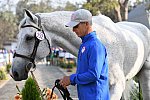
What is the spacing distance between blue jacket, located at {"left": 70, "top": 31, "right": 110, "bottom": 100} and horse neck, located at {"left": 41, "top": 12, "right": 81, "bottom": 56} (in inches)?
32.7

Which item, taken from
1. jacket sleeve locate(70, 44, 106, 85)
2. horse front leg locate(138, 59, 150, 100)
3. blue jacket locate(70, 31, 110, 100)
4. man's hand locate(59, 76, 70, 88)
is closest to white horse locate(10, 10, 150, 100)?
horse front leg locate(138, 59, 150, 100)

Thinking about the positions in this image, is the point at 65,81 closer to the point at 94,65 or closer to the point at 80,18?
the point at 94,65

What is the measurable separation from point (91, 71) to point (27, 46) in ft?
3.01

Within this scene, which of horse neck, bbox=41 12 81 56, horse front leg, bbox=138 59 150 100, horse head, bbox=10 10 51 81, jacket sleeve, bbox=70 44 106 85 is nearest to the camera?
jacket sleeve, bbox=70 44 106 85

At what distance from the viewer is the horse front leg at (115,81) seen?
11.6ft

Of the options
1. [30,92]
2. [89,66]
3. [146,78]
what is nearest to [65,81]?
[89,66]

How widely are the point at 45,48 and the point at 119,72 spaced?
0.92m

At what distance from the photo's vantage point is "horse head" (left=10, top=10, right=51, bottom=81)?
3.12 meters

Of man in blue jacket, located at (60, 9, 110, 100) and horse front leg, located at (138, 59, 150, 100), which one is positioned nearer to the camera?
man in blue jacket, located at (60, 9, 110, 100)

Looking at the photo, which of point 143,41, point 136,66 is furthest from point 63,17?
point 143,41

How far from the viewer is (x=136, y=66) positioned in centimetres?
421

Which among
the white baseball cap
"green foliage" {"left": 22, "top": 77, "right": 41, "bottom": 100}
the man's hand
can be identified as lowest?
"green foliage" {"left": 22, "top": 77, "right": 41, "bottom": 100}

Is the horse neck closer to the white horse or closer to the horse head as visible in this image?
the white horse

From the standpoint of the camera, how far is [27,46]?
315cm
